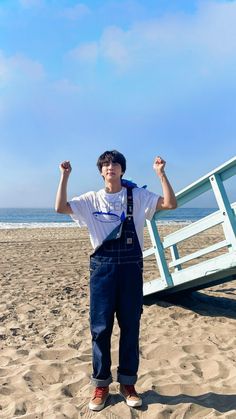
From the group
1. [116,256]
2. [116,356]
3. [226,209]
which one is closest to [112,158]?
[116,256]

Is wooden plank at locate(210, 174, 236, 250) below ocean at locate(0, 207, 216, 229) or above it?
below

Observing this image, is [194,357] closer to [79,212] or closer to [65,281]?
[79,212]

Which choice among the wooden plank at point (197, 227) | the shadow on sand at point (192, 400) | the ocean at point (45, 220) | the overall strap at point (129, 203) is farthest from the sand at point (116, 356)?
the ocean at point (45, 220)

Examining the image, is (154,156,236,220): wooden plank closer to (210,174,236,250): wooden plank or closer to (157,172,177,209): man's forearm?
(210,174,236,250): wooden plank

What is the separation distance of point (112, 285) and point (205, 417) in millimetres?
1216

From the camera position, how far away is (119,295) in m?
3.24

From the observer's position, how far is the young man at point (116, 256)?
10.5 ft

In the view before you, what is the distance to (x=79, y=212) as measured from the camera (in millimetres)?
3334

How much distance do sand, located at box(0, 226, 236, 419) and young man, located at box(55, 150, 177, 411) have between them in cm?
30

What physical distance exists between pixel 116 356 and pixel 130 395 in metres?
1.10

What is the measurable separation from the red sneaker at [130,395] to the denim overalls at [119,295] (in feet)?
0.23

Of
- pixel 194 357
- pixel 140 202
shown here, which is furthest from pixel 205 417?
pixel 140 202

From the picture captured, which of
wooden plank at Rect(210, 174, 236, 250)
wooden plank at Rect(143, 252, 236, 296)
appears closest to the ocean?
wooden plank at Rect(143, 252, 236, 296)

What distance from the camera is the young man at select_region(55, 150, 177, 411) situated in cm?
321
